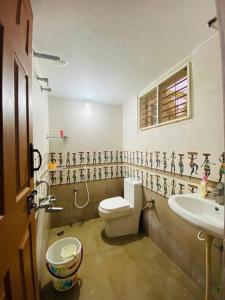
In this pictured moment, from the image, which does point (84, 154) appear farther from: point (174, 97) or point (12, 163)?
point (12, 163)

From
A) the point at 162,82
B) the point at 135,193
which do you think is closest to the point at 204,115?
the point at 162,82

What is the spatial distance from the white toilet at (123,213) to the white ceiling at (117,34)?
160 cm

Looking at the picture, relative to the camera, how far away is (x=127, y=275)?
1496 millimetres

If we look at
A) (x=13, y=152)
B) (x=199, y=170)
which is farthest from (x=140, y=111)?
(x=13, y=152)

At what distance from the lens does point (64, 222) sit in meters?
2.43

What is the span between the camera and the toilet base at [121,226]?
209 centimetres

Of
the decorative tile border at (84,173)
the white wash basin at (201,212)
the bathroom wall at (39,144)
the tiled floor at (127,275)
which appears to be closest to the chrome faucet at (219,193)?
the white wash basin at (201,212)

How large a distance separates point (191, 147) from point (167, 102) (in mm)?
682

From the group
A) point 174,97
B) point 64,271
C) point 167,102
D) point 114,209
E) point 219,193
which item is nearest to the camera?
point 219,193

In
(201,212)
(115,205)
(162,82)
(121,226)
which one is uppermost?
(162,82)

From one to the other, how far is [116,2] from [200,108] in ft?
3.37

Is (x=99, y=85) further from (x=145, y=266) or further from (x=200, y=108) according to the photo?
(x=145, y=266)

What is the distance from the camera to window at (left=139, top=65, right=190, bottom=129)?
5.07ft

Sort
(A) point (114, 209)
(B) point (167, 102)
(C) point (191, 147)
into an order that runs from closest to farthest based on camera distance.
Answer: (C) point (191, 147)
(B) point (167, 102)
(A) point (114, 209)
